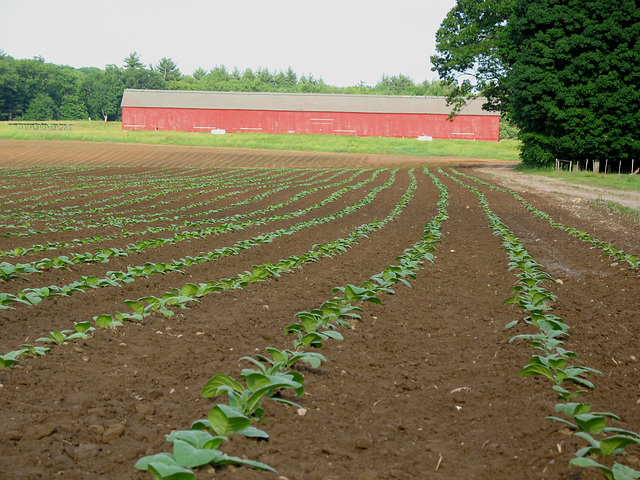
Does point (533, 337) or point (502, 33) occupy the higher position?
point (502, 33)

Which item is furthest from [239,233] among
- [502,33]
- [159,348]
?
[502,33]

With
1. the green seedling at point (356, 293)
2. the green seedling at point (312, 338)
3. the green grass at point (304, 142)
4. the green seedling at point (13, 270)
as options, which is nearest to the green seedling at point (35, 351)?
the green seedling at point (312, 338)

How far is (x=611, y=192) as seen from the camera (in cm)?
2655

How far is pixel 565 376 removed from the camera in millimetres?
4496

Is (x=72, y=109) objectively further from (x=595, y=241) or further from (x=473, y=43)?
(x=595, y=241)

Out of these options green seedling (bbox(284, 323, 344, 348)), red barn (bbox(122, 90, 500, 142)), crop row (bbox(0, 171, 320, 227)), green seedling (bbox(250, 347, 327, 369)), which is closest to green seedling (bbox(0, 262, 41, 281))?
green seedling (bbox(284, 323, 344, 348))

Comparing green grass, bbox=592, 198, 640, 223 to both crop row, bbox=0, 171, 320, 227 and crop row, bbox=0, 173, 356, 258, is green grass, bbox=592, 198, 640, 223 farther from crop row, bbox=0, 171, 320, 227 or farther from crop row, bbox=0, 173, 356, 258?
crop row, bbox=0, 171, 320, 227

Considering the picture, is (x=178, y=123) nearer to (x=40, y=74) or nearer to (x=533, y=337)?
(x=40, y=74)

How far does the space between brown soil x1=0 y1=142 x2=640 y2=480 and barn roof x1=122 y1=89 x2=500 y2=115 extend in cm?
6884

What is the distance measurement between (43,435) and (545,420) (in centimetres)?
297

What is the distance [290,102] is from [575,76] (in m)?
48.0

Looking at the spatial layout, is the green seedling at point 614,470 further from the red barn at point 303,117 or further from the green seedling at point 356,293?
the red barn at point 303,117

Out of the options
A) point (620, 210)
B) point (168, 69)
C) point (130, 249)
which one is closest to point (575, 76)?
point (620, 210)

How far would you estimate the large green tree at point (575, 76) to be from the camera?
3353 centimetres
